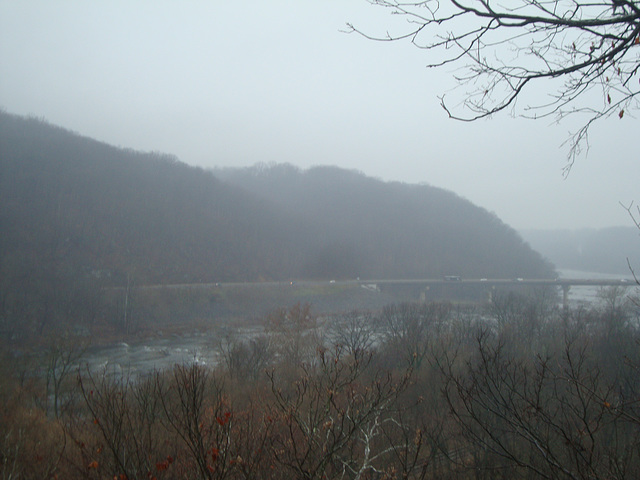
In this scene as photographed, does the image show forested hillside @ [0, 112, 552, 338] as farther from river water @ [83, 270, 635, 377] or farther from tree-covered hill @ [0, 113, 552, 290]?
river water @ [83, 270, 635, 377]

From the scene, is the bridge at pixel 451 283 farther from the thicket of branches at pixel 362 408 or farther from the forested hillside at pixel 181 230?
the thicket of branches at pixel 362 408

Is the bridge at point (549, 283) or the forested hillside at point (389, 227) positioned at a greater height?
the forested hillside at point (389, 227)

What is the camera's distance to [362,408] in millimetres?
5273

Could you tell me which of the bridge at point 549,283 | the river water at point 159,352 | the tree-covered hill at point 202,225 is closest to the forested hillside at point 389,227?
the tree-covered hill at point 202,225

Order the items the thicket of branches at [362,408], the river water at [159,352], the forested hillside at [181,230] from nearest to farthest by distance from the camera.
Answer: the thicket of branches at [362,408]
the river water at [159,352]
the forested hillside at [181,230]

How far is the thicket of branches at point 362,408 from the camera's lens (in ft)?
13.7

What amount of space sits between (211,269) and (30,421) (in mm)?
44118

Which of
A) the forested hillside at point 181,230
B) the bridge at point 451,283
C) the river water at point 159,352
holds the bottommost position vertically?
the river water at point 159,352

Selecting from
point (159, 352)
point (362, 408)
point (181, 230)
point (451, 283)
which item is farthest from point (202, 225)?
point (362, 408)

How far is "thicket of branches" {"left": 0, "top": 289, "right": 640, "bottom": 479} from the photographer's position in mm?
4164

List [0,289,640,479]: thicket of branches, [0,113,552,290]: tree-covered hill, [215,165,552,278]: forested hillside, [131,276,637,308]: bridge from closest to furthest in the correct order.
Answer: [0,289,640,479]: thicket of branches, [131,276,637,308]: bridge, [0,113,552,290]: tree-covered hill, [215,165,552,278]: forested hillside

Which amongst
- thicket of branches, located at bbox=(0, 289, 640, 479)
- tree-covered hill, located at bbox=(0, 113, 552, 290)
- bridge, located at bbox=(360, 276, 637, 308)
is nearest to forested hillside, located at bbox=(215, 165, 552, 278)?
tree-covered hill, located at bbox=(0, 113, 552, 290)

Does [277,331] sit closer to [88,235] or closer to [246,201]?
[88,235]

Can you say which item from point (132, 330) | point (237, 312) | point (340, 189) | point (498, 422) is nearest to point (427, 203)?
point (340, 189)
